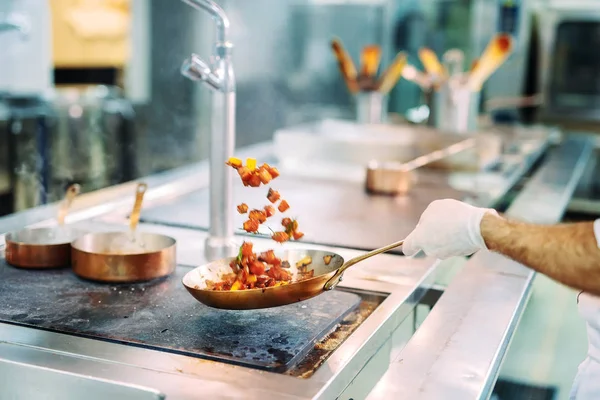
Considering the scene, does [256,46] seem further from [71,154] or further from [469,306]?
[469,306]

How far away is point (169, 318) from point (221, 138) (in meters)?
0.44

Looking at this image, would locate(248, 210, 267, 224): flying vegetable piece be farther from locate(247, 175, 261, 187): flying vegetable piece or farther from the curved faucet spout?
the curved faucet spout

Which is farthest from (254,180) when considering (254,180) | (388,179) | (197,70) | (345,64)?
(345,64)

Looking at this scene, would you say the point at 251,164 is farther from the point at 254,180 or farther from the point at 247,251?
the point at 247,251

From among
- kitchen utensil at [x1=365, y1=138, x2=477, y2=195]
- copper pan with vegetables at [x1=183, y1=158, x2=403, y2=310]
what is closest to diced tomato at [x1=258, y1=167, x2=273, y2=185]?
copper pan with vegetables at [x1=183, y1=158, x2=403, y2=310]

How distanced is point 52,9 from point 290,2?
191 centimetres

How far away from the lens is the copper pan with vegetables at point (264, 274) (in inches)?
44.8

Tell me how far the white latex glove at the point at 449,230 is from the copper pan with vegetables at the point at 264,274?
0.13 feet

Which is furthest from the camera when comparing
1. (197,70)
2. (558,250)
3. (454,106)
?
(454,106)

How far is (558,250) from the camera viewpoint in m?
0.98

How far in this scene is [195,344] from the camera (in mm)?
1079

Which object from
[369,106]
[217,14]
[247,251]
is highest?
[217,14]

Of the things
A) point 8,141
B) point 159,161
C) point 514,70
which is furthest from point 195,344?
point 514,70

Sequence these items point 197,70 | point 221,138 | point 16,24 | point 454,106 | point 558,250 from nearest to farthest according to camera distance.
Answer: point 558,250
point 197,70
point 221,138
point 16,24
point 454,106
